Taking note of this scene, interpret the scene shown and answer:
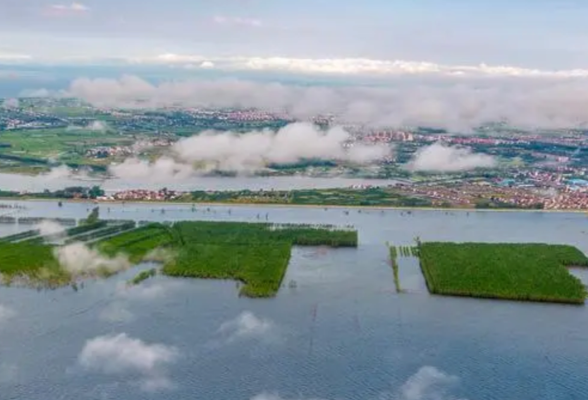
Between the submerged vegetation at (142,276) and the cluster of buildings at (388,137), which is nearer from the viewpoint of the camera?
the submerged vegetation at (142,276)

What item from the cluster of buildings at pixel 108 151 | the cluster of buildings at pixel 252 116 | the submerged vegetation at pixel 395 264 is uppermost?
the cluster of buildings at pixel 252 116

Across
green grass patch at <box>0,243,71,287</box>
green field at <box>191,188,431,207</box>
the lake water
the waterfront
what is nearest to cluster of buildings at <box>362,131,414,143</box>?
the waterfront

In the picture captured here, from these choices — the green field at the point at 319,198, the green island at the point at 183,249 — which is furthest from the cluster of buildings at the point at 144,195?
the green island at the point at 183,249

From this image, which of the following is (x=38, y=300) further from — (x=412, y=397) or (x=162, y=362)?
(x=412, y=397)

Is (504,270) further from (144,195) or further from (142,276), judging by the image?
(144,195)

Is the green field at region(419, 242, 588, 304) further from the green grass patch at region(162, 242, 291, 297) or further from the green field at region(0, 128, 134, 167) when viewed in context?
the green field at region(0, 128, 134, 167)

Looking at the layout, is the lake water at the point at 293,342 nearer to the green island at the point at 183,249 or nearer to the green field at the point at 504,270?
the green field at the point at 504,270
